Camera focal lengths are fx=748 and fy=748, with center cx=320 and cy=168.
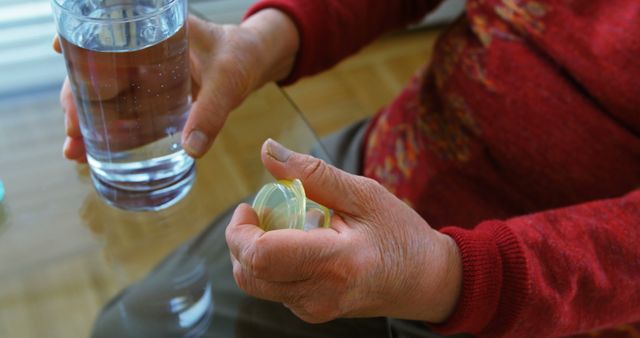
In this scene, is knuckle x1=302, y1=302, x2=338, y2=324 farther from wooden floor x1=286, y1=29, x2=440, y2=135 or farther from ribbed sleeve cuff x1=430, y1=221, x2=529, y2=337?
wooden floor x1=286, y1=29, x2=440, y2=135

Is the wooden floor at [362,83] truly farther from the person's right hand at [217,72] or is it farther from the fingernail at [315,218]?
the fingernail at [315,218]

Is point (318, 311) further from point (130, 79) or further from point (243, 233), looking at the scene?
point (130, 79)

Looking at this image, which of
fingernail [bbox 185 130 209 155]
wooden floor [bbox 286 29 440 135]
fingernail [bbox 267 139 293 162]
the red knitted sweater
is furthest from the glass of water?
wooden floor [bbox 286 29 440 135]

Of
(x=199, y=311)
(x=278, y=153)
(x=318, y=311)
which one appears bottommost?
(x=199, y=311)

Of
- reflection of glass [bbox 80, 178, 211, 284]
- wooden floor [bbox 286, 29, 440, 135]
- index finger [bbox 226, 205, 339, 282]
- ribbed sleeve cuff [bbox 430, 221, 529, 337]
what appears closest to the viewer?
index finger [bbox 226, 205, 339, 282]

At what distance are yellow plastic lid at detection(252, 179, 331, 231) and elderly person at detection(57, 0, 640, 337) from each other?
1 cm

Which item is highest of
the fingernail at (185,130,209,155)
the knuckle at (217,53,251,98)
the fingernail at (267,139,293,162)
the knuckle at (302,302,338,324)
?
the fingernail at (267,139,293,162)

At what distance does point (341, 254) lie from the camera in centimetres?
55

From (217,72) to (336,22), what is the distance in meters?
0.20

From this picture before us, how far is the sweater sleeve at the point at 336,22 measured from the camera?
0.86 meters

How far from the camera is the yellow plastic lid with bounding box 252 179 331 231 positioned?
55 centimetres

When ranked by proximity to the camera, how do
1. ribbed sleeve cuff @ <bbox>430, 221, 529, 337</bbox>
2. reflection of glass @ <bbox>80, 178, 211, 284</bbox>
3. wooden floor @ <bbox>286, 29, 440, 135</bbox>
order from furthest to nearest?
wooden floor @ <bbox>286, 29, 440, 135</bbox>
reflection of glass @ <bbox>80, 178, 211, 284</bbox>
ribbed sleeve cuff @ <bbox>430, 221, 529, 337</bbox>

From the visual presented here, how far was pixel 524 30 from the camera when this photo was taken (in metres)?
0.82

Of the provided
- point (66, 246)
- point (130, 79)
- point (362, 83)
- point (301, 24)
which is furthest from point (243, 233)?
point (362, 83)
